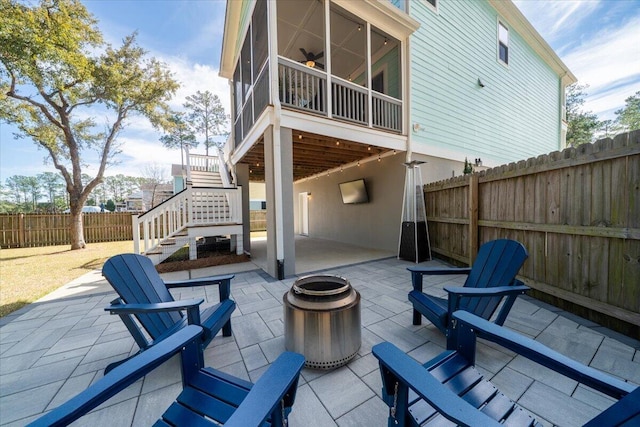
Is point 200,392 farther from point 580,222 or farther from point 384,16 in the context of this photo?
point 384,16

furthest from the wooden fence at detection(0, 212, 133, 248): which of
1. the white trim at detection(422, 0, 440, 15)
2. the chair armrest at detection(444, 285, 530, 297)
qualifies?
the white trim at detection(422, 0, 440, 15)

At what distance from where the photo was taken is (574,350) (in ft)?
6.95

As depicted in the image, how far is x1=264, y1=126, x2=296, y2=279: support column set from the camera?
4.27 m

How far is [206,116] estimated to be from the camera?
20.0 meters

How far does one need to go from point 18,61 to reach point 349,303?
403 inches

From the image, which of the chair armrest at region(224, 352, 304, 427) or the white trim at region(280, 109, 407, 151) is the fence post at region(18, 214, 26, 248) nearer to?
the white trim at region(280, 109, 407, 151)

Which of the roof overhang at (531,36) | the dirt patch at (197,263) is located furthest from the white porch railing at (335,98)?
the roof overhang at (531,36)

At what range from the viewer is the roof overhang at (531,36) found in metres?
A: 7.98

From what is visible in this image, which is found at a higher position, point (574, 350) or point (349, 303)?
point (349, 303)

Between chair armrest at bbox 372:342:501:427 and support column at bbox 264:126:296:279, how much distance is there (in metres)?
3.29

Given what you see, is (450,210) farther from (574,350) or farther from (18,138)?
(18,138)

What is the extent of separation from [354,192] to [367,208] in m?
0.69

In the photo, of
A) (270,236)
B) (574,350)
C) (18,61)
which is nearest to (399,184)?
(270,236)

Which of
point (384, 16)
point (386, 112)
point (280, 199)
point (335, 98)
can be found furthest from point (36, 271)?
point (384, 16)
